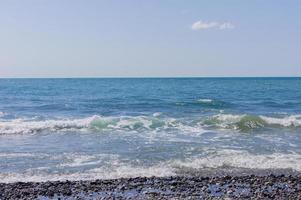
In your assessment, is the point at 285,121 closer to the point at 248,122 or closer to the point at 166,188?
the point at 248,122

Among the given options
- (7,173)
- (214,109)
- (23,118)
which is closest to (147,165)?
(7,173)

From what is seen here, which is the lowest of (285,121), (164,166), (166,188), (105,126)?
(105,126)

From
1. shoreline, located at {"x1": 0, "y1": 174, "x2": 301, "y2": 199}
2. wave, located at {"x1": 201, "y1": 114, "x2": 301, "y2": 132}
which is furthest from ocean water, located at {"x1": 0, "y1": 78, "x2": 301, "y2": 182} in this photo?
shoreline, located at {"x1": 0, "y1": 174, "x2": 301, "y2": 199}

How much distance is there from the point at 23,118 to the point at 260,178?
20936mm

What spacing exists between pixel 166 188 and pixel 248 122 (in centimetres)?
1632

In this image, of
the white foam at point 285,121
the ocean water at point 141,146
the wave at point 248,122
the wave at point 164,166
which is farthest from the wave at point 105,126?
the wave at point 164,166

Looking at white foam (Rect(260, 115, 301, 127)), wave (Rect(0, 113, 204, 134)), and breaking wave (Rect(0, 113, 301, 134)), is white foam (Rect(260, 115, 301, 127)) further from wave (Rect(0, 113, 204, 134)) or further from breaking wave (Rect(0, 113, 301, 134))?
wave (Rect(0, 113, 204, 134))

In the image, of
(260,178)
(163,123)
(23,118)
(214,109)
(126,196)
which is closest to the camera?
(126,196)

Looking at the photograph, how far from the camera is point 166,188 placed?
11539mm

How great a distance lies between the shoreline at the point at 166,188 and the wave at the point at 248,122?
1280cm

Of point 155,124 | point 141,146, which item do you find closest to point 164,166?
point 141,146

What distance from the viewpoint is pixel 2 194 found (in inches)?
437

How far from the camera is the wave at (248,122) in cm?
2581

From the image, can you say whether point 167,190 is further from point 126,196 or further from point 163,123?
point 163,123
